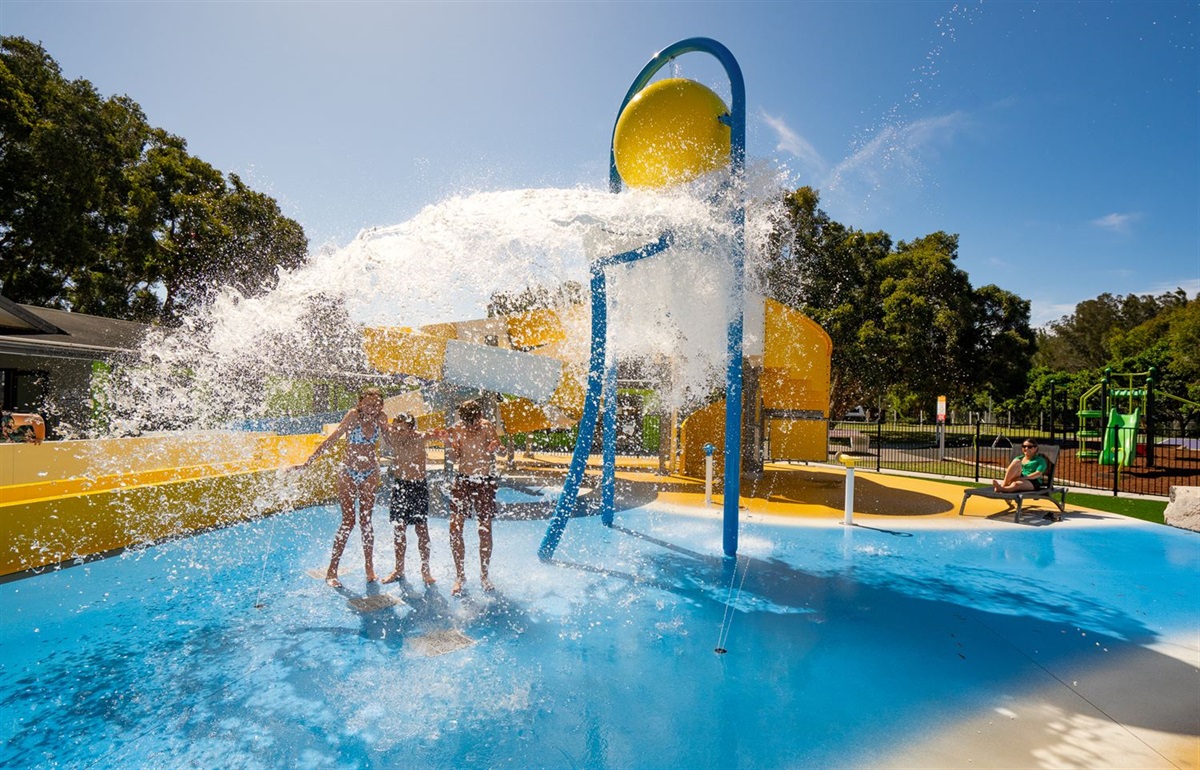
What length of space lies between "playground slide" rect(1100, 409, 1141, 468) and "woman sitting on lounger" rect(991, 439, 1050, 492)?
6.72 m

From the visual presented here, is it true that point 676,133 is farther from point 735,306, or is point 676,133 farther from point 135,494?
point 135,494

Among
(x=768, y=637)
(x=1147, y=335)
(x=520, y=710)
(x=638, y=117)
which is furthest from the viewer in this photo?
(x=1147, y=335)

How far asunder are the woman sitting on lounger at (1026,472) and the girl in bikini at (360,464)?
9.94 m

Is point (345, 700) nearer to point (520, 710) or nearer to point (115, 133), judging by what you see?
point (520, 710)

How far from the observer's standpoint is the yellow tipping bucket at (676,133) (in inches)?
271

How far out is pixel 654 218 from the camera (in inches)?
281

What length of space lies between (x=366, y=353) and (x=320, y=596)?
5.52 m

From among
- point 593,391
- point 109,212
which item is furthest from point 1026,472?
point 109,212

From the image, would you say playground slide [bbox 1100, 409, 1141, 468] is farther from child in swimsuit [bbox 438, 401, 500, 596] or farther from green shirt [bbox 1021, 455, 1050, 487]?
child in swimsuit [bbox 438, 401, 500, 596]

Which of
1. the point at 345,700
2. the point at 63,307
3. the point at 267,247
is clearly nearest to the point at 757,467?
the point at 345,700

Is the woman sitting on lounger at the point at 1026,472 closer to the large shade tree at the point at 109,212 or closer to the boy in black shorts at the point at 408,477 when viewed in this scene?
the boy in black shorts at the point at 408,477

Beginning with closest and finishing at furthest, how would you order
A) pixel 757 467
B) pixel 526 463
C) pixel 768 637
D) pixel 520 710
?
pixel 520 710 < pixel 768 637 < pixel 757 467 < pixel 526 463

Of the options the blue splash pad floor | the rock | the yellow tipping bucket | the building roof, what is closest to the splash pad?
the blue splash pad floor

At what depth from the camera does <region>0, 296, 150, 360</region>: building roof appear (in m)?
10.8
